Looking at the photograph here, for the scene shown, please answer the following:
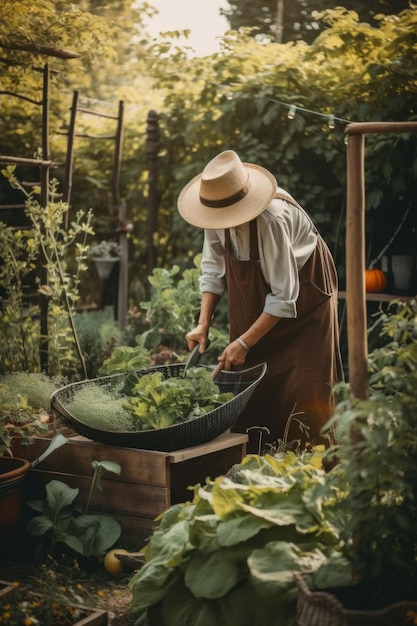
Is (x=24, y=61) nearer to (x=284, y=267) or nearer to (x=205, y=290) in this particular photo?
(x=205, y=290)

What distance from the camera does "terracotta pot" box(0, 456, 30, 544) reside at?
3.49 meters

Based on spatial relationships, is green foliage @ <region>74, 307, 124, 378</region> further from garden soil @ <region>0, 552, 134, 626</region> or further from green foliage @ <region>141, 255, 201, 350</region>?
garden soil @ <region>0, 552, 134, 626</region>

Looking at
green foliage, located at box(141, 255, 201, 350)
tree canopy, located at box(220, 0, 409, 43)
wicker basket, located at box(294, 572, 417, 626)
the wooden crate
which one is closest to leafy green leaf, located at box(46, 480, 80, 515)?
the wooden crate

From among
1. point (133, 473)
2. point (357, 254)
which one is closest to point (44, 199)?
point (133, 473)

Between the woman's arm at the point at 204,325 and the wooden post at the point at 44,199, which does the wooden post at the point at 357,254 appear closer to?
the woman's arm at the point at 204,325

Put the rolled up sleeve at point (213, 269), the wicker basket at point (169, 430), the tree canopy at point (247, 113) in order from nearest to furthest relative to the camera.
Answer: the wicker basket at point (169, 430)
the rolled up sleeve at point (213, 269)
the tree canopy at point (247, 113)

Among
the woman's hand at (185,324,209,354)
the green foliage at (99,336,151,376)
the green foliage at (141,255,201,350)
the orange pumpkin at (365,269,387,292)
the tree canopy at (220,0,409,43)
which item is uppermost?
the tree canopy at (220,0,409,43)

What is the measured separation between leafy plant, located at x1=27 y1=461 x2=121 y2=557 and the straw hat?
1.24 meters

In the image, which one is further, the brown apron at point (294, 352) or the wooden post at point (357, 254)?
the brown apron at point (294, 352)

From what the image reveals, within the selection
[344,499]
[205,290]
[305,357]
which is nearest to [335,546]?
[344,499]

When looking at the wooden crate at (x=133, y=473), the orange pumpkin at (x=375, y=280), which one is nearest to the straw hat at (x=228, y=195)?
the wooden crate at (x=133, y=473)

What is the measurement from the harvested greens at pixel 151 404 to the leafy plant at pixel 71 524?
204 mm

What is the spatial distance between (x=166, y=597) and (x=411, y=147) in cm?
421

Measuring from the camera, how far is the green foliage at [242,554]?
2469 mm
